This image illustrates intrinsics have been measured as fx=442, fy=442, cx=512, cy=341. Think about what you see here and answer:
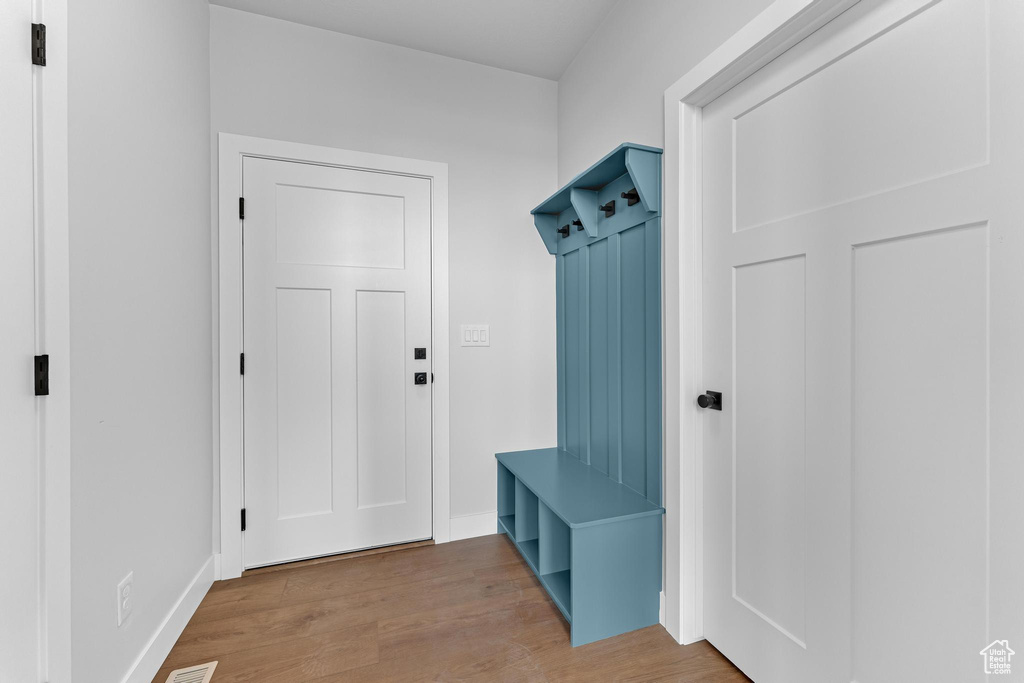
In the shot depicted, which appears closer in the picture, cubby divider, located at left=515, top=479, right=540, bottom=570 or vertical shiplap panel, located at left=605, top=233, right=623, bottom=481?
vertical shiplap panel, located at left=605, top=233, right=623, bottom=481

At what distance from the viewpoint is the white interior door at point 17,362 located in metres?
0.93

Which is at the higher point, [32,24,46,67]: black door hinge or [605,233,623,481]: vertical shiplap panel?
[32,24,46,67]: black door hinge

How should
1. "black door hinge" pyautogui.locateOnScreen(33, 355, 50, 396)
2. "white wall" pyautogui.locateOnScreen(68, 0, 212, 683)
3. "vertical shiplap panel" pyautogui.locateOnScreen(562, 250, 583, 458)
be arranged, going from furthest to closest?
"vertical shiplap panel" pyautogui.locateOnScreen(562, 250, 583, 458) → "white wall" pyautogui.locateOnScreen(68, 0, 212, 683) → "black door hinge" pyautogui.locateOnScreen(33, 355, 50, 396)

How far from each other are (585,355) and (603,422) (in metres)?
0.35

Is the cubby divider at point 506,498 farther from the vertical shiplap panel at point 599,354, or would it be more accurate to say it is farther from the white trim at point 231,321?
the white trim at point 231,321

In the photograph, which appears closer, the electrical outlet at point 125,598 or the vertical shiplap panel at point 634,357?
the electrical outlet at point 125,598

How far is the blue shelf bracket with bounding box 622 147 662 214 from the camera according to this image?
1.64m

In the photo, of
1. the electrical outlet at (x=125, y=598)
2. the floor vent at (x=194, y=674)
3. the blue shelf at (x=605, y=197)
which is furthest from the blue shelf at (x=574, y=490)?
the electrical outlet at (x=125, y=598)

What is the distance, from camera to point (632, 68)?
73.7 inches

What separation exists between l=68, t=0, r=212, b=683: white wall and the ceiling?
0.51 m

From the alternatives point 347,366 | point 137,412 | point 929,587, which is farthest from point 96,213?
point 929,587

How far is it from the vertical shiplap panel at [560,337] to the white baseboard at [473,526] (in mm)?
565

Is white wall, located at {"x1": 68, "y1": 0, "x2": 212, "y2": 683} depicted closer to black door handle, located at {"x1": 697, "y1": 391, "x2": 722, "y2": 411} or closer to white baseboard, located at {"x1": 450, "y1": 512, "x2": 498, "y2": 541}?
white baseboard, located at {"x1": 450, "y1": 512, "x2": 498, "y2": 541}

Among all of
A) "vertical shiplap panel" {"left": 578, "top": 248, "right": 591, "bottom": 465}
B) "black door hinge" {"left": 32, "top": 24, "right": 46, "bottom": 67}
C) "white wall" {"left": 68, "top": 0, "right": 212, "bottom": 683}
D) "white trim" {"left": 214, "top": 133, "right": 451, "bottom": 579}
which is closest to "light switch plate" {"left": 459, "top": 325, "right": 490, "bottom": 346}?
"vertical shiplap panel" {"left": 578, "top": 248, "right": 591, "bottom": 465}
